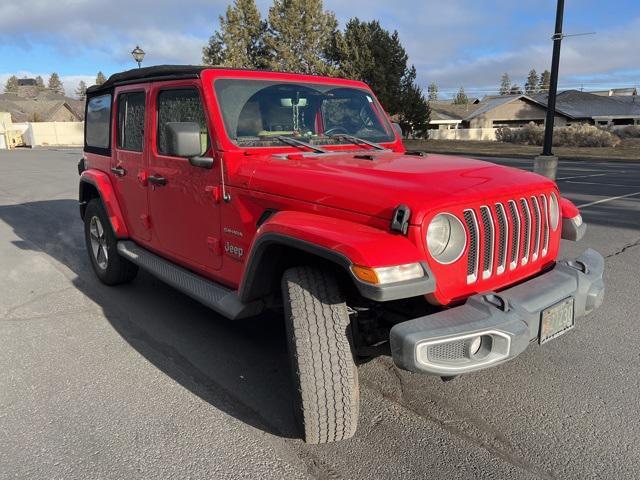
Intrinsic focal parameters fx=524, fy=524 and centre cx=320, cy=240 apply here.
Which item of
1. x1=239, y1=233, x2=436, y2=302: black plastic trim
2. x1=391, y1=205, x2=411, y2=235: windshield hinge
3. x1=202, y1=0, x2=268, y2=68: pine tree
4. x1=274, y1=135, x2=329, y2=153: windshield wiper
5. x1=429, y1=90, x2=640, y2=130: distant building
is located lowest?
x1=239, y1=233, x2=436, y2=302: black plastic trim

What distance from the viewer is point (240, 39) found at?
38250mm

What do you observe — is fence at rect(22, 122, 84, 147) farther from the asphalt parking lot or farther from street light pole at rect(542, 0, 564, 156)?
the asphalt parking lot

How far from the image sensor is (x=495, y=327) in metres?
2.30

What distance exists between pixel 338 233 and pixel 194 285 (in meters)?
1.54

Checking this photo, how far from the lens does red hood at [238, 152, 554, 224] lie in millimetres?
2498

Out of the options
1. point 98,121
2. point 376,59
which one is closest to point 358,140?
point 98,121

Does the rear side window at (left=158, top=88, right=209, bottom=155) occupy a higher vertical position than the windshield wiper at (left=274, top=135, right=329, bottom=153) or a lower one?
higher

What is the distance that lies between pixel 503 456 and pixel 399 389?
0.77 m

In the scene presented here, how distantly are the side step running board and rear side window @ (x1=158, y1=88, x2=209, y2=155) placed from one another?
875 millimetres

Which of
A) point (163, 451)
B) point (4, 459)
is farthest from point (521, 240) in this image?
point (4, 459)

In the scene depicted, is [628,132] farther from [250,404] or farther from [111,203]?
[250,404]

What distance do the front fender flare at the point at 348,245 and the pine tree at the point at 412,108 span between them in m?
32.0

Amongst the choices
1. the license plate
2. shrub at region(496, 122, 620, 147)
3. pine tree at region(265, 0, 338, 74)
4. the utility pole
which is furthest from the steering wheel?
pine tree at region(265, 0, 338, 74)

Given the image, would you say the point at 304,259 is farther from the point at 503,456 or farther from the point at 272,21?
the point at 272,21
